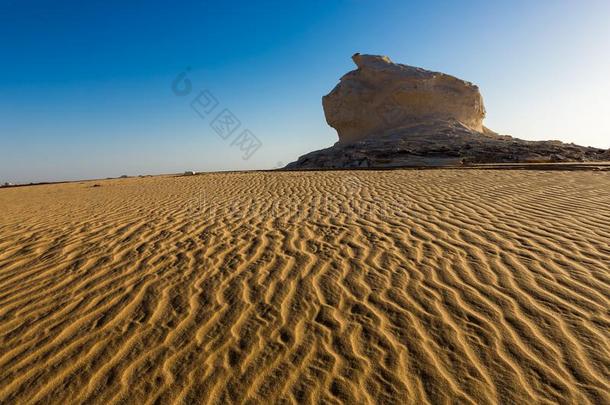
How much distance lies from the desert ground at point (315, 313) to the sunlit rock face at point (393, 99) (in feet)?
109

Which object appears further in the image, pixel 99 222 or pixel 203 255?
pixel 99 222

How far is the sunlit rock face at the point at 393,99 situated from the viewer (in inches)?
1465

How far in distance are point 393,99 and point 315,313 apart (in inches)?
1515

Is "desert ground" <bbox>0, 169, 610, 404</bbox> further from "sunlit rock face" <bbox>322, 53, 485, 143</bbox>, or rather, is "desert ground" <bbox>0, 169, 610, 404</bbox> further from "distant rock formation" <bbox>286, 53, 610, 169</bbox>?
"sunlit rock face" <bbox>322, 53, 485, 143</bbox>

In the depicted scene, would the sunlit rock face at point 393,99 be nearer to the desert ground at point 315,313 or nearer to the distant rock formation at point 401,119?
the distant rock formation at point 401,119

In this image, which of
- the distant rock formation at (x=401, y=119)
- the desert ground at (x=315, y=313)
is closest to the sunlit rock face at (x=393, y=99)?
the distant rock formation at (x=401, y=119)

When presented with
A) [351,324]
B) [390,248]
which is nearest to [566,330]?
[351,324]

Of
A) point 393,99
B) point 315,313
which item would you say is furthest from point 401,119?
point 315,313

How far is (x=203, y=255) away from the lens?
4652 mm

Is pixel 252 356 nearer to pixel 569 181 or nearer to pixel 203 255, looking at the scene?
pixel 203 255

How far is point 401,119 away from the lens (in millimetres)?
37500

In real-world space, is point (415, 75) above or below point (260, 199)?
above

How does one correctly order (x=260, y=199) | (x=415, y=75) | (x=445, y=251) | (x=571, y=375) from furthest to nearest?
1. (x=415, y=75)
2. (x=260, y=199)
3. (x=445, y=251)
4. (x=571, y=375)

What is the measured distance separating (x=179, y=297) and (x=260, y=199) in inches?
234
